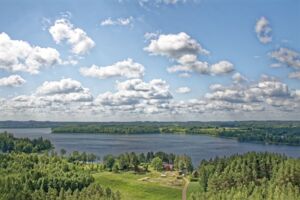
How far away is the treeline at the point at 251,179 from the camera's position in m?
65.6

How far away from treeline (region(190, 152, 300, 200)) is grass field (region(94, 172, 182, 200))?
25.7 ft

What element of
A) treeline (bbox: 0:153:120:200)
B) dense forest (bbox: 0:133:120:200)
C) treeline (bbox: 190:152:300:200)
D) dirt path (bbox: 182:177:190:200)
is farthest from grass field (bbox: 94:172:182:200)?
treeline (bbox: 190:152:300:200)

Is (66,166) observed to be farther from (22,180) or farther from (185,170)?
(185,170)

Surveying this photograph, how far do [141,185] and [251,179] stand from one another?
2663 centimetres

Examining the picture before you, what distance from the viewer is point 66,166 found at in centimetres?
10881

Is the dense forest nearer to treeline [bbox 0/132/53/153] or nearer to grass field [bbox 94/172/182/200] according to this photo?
grass field [bbox 94/172/182/200]

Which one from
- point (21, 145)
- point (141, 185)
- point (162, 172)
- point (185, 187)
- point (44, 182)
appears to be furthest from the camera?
point (21, 145)

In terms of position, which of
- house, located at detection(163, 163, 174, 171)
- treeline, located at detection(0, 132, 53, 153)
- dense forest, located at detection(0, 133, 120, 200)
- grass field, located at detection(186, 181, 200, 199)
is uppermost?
treeline, located at detection(0, 132, 53, 153)

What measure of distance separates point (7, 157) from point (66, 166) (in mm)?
20568

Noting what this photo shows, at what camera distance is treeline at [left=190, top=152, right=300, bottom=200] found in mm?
65625

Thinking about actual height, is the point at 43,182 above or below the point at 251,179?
below

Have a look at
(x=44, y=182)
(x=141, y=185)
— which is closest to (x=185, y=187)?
(x=141, y=185)

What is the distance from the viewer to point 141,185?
96.2 meters

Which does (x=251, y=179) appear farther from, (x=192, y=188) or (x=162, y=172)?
(x=162, y=172)
